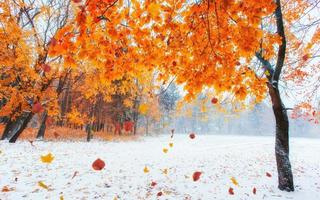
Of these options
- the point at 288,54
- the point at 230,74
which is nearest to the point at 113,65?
the point at 230,74

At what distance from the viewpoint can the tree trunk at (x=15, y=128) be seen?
585 inches

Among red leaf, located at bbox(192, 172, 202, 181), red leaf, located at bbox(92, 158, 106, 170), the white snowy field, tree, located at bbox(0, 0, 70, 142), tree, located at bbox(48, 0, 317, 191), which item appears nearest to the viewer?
tree, located at bbox(48, 0, 317, 191)

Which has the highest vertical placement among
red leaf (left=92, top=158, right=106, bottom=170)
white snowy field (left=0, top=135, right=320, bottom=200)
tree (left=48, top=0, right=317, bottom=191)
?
tree (left=48, top=0, right=317, bottom=191)

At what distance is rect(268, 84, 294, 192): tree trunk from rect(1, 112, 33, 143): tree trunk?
13.6 meters

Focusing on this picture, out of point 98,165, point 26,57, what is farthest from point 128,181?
point 26,57

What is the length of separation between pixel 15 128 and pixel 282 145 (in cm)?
1576

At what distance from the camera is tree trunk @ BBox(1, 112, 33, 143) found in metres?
14.9

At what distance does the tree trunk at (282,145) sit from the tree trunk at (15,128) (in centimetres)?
1355

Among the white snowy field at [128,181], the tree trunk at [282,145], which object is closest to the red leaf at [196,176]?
the white snowy field at [128,181]

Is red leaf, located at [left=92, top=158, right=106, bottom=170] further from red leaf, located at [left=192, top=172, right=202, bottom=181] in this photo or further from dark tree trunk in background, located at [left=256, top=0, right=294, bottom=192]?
dark tree trunk in background, located at [left=256, top=0, right=294, bottom=192]

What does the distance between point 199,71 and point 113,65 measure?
4.88 ft

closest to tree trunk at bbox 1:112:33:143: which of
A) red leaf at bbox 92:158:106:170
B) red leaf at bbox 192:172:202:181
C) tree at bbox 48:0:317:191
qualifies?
red leaf at bbox 92:158:106:170

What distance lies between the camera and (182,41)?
4461 mm

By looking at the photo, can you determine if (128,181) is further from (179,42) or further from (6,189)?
(179,42)
